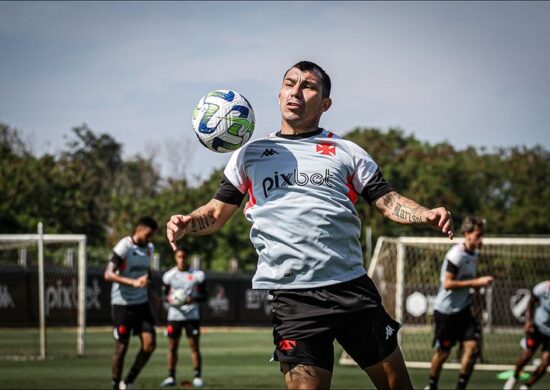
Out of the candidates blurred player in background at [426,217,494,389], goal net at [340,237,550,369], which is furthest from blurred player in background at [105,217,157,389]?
goal net at [340,237,550,369]

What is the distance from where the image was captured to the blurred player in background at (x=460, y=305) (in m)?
13.3

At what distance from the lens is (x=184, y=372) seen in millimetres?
17750

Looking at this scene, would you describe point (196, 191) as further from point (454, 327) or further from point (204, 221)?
point (204, 221)

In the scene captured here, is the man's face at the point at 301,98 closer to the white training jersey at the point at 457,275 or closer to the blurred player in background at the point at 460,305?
the blurred player in background at the point at 460,305

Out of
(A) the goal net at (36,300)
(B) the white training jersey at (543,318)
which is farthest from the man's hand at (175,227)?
(A) the goal net at (36,300)

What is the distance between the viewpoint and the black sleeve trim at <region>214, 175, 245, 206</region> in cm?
609

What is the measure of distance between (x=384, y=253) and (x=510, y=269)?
13567 millimetres

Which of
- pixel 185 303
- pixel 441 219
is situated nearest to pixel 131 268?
pixel 185 303

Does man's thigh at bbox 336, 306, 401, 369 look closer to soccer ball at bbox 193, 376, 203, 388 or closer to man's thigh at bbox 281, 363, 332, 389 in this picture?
man's thigh at bbox 281, 363, 332, 389

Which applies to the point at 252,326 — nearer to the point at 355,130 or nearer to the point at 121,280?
the point at 121,280

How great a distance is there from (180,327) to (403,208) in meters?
11.2

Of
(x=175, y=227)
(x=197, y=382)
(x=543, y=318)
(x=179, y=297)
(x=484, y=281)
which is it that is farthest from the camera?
(x=179, y=297)

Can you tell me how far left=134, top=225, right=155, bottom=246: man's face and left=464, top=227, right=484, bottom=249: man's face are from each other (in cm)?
447

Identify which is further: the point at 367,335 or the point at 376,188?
the point at 376,188
